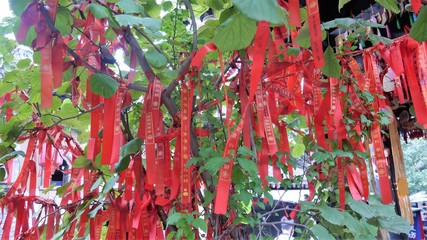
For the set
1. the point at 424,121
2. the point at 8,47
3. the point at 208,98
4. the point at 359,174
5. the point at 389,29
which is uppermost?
the point at 389,29

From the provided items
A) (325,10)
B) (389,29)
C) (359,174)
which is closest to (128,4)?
(359,174)

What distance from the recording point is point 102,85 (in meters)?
0.72

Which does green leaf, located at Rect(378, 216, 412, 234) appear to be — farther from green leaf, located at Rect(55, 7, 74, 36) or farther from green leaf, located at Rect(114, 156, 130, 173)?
green leaf, located at Rect(55, 7, 74, 36)

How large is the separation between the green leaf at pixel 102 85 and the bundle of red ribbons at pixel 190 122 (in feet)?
0.22

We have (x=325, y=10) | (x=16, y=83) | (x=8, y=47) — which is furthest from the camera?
(x=325, y=10)

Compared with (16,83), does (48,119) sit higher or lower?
lower

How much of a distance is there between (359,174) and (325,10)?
3.75 ft

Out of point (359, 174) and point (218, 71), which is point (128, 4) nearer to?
point (218, 71)

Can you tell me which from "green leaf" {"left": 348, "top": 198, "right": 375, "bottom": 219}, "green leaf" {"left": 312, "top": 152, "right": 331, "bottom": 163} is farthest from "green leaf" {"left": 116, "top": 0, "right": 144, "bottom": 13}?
"green leaf" {"left": 348, "top": 198, "right": 375, "bottom": 219}

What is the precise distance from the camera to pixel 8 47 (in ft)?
4.14

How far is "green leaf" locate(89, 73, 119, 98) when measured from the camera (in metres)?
0.71

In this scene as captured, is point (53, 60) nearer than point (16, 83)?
Yes

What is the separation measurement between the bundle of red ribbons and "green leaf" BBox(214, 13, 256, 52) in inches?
7.0

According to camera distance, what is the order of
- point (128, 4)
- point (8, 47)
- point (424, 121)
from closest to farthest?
1. point (128, 4)
2. point (424, 121)
3. point (8, 47)
